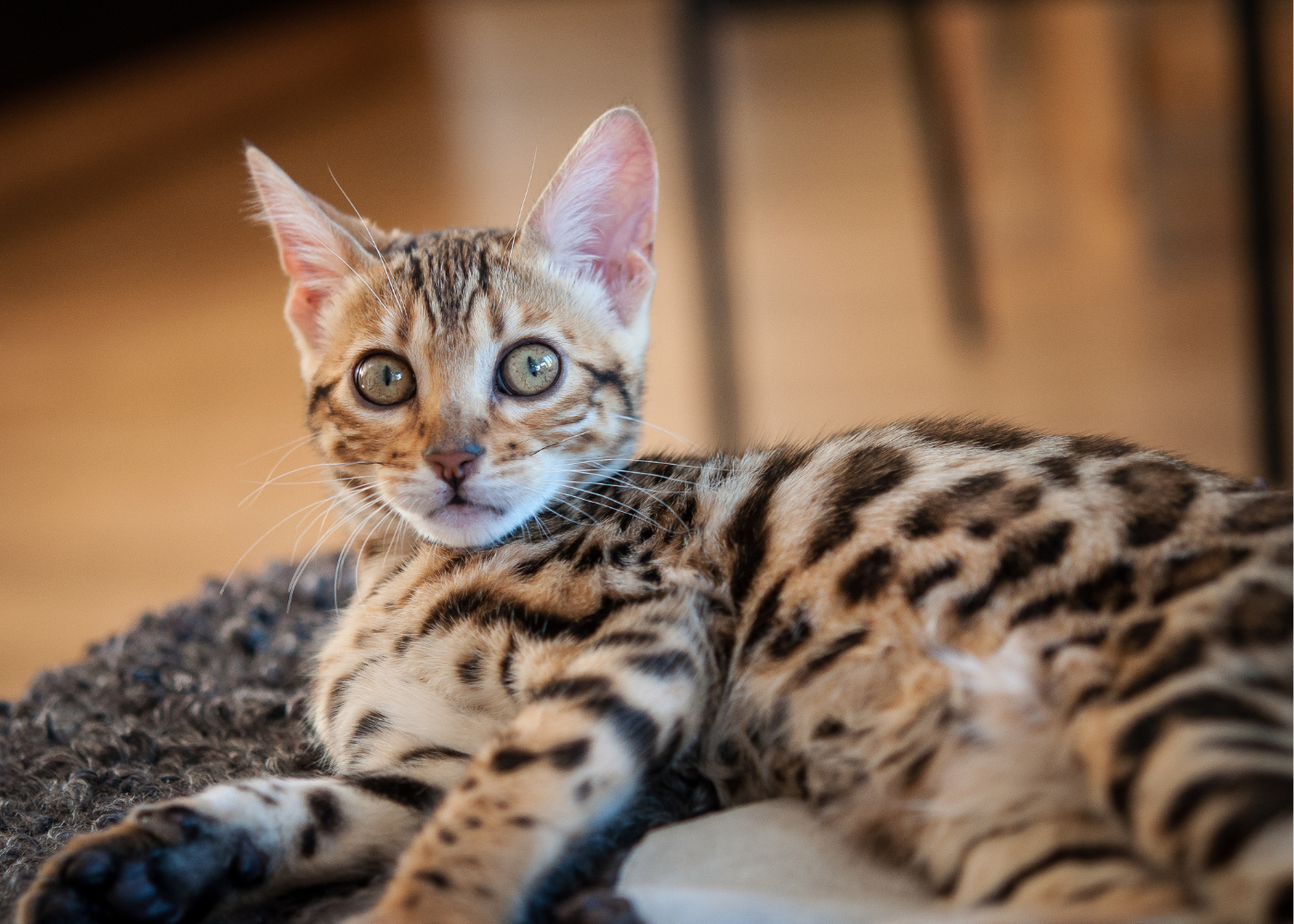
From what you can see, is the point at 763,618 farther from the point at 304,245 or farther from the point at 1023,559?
the point at 304,245

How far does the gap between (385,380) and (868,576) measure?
0.56m

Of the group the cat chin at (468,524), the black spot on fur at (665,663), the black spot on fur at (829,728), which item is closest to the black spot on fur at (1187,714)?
the black spot on fur at (829,728)

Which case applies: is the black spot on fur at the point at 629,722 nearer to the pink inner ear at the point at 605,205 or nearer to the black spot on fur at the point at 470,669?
the black spot on fur at the point at 470,669

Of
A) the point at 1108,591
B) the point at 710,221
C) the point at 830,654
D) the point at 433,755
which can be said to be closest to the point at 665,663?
the point at 830,654

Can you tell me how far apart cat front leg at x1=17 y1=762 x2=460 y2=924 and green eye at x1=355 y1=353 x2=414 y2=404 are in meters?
0.39

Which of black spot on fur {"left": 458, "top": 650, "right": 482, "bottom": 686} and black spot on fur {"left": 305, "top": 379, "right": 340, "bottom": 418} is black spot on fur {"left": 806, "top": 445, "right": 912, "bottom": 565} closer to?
black spot on fur {"left": 458, "top": 650, "right": 482, "bottom": 686}

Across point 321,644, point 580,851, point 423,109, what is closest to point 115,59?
point 423,109

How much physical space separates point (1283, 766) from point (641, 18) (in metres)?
3.84

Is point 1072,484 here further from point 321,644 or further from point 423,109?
point 423,109

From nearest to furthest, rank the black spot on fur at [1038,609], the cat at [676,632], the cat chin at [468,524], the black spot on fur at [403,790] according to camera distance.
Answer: the cat at [676,632], the black spot on fur at [1038,609], the black spot on fur at [403,790], the cat chin at [468,524]

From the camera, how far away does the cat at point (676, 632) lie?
0.79 m

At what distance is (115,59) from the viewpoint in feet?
13.7

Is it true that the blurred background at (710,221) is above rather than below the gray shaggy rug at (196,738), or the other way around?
above

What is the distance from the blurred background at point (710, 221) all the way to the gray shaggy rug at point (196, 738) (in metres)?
1.33
